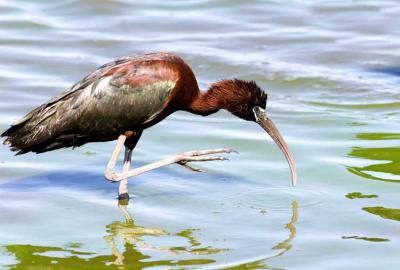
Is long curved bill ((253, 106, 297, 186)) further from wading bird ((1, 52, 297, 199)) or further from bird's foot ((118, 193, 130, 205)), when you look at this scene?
bird's foot ((118, 193, 130, 205))

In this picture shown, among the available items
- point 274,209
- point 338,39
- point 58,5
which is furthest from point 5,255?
point 58,5

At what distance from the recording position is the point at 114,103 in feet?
32.7

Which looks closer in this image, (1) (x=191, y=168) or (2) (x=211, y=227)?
(2) (x=211, y=227)

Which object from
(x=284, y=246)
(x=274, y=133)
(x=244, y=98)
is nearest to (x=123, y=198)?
(x=244, y=98)

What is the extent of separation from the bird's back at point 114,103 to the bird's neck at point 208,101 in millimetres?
219

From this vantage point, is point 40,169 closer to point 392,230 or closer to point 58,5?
point 392,230

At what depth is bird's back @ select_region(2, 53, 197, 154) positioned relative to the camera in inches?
392

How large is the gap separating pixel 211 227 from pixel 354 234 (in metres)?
1.16

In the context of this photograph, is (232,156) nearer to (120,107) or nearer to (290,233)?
(120,107)

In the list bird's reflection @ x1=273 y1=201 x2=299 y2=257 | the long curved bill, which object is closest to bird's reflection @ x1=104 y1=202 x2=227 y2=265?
bird's reflection @ x1=273 y1=201 x2=299 y2=257

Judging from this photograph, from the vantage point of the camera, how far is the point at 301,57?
53.3ft

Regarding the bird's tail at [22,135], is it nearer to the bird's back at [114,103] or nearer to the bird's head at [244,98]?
the bird's back at [114,103]

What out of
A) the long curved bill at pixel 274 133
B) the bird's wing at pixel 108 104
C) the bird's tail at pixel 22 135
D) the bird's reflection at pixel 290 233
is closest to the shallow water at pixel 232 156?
the bird's reflection at pixel 290 233

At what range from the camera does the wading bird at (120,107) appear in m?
9.95
